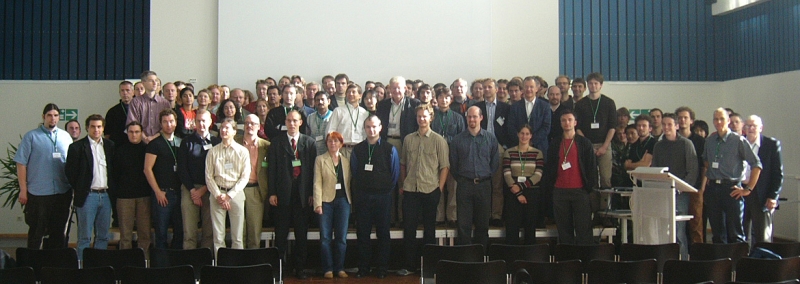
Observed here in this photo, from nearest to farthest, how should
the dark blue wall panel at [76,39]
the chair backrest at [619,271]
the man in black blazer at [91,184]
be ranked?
the chair backrest at [619,271]
the man in black blazer at [91,184]
the dark blue wall panel at [76,39]

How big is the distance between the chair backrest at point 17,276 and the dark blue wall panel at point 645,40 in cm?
826

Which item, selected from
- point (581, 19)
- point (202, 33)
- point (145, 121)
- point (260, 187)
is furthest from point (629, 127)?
point (202, 33)

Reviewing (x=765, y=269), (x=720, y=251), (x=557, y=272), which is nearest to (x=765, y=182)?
(x=720, y=251)

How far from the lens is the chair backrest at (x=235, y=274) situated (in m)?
3.97

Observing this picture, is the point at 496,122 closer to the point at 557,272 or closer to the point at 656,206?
the point at 656,206

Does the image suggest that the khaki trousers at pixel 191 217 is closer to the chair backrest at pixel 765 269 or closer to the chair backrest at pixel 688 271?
the chair backrest at pixel 688 271

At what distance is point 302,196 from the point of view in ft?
21.0

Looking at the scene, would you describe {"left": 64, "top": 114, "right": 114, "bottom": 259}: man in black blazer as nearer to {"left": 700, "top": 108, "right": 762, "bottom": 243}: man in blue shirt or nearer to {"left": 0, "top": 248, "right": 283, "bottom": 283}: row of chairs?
{"left": 0, "top": 248, "right": 283, "bottom": 283}: row of chairs

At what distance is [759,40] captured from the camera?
9.45 m

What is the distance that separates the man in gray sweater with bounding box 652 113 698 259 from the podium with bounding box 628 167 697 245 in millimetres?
1063

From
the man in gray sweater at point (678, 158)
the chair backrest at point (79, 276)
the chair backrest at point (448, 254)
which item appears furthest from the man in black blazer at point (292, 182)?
the man in gray sweater at point (678, 158)

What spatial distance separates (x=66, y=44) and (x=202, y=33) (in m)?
2.29

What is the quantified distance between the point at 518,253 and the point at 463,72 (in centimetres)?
529

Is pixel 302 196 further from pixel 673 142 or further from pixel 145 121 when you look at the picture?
pixel 673 142
